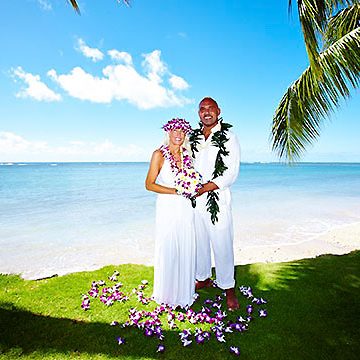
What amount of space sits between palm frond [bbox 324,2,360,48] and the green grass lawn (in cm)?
455

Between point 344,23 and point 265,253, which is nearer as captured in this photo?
point 344,23

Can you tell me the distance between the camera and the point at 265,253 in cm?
869

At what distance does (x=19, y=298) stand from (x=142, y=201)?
14.6 meters

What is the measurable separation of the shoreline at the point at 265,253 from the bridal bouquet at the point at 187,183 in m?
4.58

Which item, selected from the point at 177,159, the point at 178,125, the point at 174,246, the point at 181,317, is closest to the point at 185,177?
the point at 177,159

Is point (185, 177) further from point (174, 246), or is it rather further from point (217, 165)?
point (174, 246)

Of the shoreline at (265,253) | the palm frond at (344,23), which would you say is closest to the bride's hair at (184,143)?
the palm frond at (344,23)

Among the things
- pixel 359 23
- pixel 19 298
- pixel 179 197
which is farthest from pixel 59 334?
pixel 359 23

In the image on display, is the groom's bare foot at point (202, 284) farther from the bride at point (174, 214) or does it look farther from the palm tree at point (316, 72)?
the palm tree at point (316, 72)

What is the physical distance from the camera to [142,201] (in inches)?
751

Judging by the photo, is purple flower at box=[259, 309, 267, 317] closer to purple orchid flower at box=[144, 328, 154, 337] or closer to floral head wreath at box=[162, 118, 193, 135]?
purple orchid flower at box=[144, 328, 154, 337]

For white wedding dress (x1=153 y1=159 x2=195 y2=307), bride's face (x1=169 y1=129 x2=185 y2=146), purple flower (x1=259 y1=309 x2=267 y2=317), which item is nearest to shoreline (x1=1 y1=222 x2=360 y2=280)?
white wedding dress (x1=153 y1=159 x2=195 y2=307)

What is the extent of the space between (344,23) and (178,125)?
15.4 ft

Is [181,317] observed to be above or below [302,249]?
above
